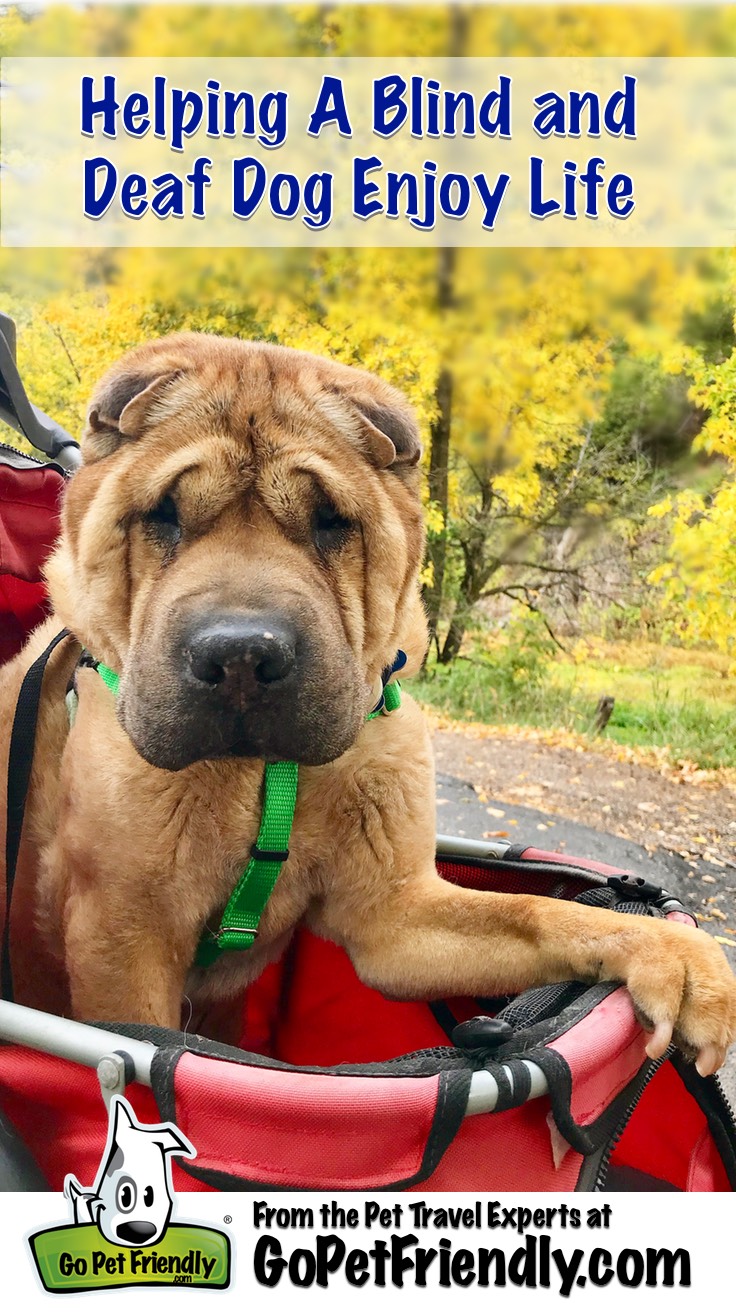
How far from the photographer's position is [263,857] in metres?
1.14

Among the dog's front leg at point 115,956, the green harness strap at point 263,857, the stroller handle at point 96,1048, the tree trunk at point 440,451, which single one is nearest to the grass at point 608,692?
the tree trunk at point 440,451

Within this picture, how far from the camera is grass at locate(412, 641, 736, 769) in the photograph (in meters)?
3.19

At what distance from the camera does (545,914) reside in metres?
1.18

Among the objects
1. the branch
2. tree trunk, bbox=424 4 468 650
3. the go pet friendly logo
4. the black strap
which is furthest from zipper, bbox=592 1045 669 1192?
the branch

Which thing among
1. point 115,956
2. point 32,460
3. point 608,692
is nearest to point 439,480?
point 608,692

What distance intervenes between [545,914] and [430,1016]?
1.19 feet

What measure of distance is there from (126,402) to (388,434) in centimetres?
28

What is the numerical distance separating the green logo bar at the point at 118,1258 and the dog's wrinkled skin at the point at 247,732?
274 millimetres

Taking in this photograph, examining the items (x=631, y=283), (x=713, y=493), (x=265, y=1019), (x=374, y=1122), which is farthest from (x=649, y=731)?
(x=374, y=1122)

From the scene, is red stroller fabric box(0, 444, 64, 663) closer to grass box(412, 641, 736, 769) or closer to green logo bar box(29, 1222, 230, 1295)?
green logo bar box(29, 1222, 230, 1295)

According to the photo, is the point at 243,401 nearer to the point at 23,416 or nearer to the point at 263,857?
the point at 263,857

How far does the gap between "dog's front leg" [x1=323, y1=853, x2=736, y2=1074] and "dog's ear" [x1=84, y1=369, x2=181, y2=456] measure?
545mm

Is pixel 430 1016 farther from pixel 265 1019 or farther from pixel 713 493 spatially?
pixel 713 493

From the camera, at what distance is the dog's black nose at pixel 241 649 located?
36.3 inches
